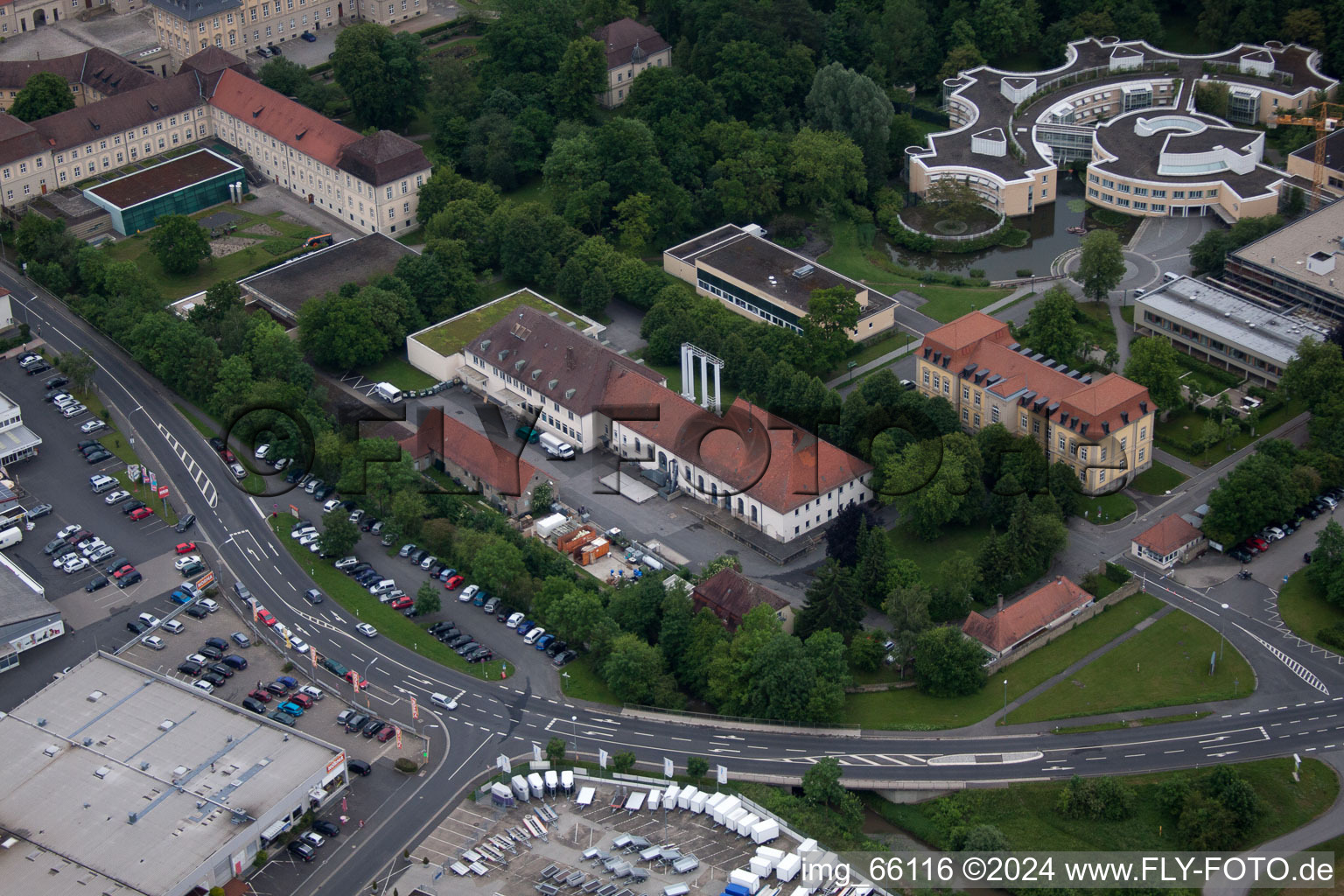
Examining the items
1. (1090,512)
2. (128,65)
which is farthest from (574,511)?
(128,65)

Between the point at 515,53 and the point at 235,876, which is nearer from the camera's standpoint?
the point at 235,876

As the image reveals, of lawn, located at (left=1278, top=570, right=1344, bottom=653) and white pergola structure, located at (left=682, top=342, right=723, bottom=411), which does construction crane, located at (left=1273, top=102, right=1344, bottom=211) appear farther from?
white pergola structure, located at (left=682, top=342, right=723, bottom=411)

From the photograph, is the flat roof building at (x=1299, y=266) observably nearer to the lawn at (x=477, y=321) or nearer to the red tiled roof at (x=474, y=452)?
the lawn at (x=477, y=321)

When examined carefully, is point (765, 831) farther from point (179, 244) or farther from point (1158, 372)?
point (179, 244)

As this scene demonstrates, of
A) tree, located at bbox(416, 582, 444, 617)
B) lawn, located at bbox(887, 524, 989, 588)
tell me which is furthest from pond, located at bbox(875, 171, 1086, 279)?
tree, located at bbox(416, 582, 444, 617)

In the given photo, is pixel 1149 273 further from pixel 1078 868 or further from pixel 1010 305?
pixel 1078 868

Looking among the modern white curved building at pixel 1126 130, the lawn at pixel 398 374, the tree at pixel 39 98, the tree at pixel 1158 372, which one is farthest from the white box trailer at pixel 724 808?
the tree at pixel 39 98
